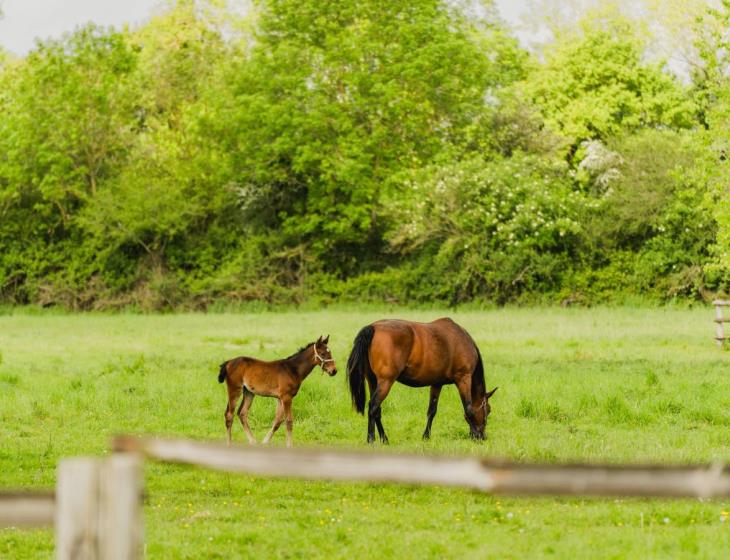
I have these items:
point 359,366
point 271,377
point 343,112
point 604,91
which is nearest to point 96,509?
point 271,377

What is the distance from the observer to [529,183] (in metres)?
38.8

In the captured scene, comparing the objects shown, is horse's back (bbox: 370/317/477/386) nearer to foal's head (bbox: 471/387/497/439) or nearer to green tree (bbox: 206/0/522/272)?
foal's head (bbox: 471/387/497/439)

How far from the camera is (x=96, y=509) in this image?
366cm

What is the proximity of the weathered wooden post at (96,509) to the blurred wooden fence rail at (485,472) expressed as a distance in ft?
0.34

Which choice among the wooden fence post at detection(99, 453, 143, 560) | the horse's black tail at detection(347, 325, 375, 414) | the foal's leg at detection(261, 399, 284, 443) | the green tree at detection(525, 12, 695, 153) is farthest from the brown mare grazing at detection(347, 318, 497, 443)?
the green tree at detection(525, 12, 695, 153)

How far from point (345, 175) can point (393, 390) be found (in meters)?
25.1

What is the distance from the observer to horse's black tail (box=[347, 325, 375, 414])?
42.0ft

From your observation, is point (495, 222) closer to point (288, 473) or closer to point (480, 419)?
point (480, 419)

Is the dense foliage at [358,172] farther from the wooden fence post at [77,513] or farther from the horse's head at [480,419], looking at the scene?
the wooden fence post at [77,513]

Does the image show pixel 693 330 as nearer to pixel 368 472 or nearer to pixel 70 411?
pixel 70 411

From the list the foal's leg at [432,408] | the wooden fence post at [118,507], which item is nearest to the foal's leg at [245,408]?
the foal's leg at [432,408]

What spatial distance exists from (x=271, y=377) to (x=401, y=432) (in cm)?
215

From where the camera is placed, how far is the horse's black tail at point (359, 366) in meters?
12.8

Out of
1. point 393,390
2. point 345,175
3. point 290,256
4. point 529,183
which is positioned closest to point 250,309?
point 290,256
